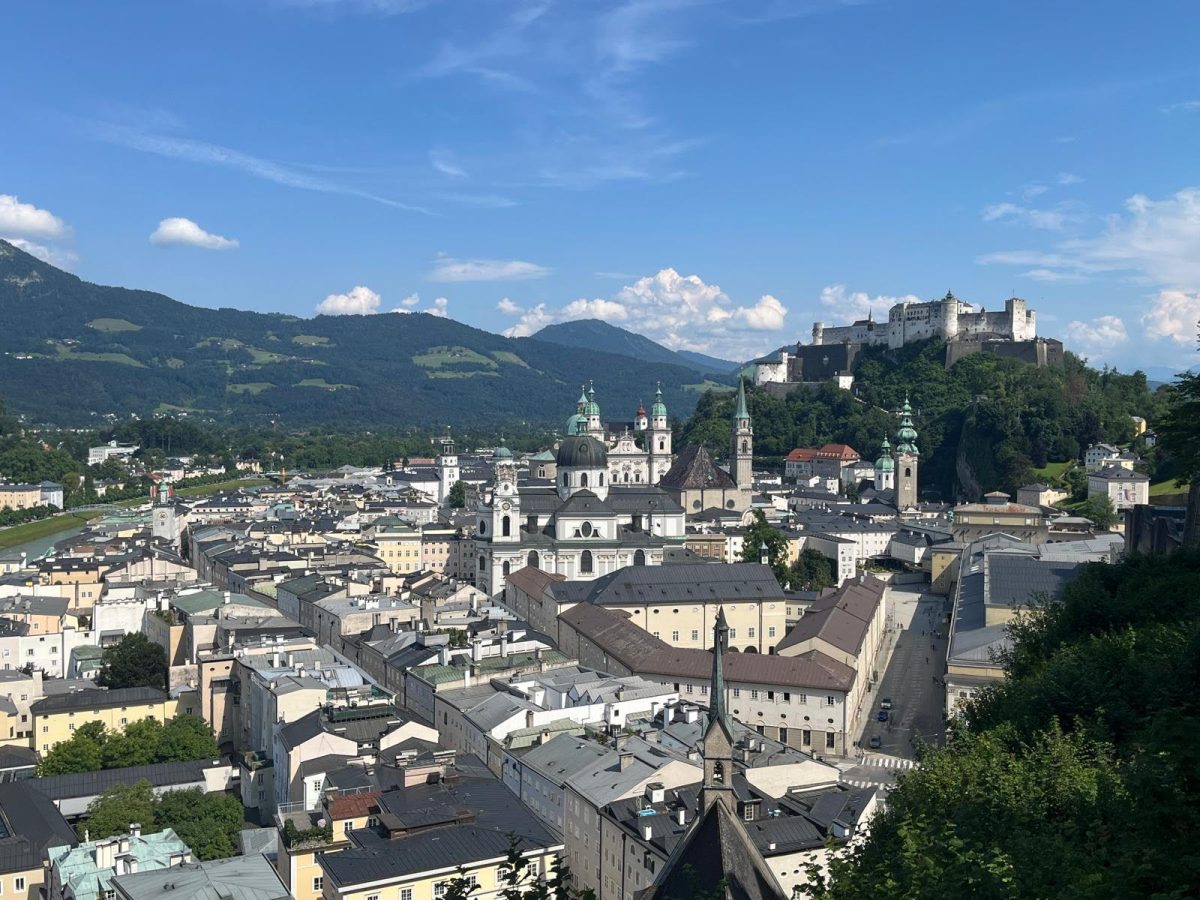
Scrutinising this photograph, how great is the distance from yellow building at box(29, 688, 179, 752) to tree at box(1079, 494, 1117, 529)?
53.0 meters

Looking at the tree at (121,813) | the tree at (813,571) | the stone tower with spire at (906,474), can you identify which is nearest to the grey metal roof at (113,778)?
the tree at (121,813)

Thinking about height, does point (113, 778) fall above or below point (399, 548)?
below

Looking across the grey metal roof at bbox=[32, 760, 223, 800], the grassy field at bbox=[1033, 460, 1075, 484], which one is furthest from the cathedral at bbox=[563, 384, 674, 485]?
the grey metal roof at bbox=[32, 760, 223, 800]

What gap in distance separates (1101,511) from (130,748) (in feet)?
184

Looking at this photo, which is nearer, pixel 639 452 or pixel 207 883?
pixel 207 883

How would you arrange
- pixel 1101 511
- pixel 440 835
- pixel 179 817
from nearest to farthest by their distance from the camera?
pixel 440 835 < pixel 179 817 < pixel 1101 511

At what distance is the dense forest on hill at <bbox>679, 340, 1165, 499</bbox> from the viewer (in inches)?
3501

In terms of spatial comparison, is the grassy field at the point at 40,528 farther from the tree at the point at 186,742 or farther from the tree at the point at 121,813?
the tree at the point at 121,813

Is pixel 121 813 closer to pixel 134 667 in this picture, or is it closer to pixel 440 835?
pixel 440 835

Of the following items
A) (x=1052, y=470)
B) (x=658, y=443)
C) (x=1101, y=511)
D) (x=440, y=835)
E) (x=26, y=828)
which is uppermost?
(x=658, y=443)

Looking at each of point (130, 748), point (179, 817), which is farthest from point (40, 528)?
point (179, 817)

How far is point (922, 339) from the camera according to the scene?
114312 millimetres

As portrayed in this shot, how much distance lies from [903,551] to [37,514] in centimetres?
7891

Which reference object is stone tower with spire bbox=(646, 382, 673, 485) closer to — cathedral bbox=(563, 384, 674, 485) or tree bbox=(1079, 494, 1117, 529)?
cathedral bbox=(563, 384, 674, 485)
